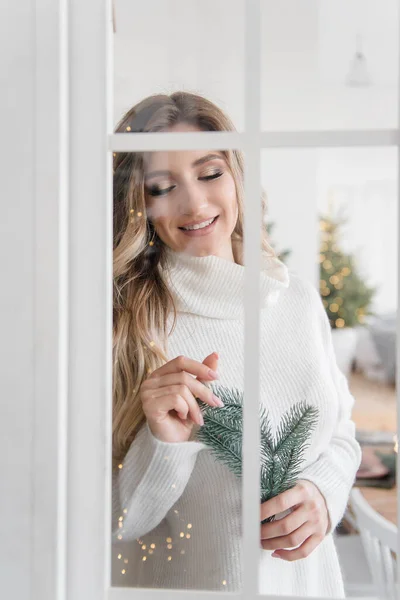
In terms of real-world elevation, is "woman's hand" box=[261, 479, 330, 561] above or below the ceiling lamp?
below

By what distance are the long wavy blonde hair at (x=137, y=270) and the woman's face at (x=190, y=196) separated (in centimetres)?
1

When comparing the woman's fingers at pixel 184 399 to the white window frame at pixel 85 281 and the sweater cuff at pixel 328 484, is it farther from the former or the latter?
the sweater cuff at pixel 328 484

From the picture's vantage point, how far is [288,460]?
0.84 metres

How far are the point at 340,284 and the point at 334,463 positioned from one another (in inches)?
14.4

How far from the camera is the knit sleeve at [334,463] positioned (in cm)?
85

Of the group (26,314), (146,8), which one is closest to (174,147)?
(146,8)

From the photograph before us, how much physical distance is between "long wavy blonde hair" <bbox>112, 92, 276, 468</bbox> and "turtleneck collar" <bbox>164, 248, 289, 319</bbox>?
0.05ft

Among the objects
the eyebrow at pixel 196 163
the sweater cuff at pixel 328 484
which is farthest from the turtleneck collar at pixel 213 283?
the sweater cuff at pixel 328 484

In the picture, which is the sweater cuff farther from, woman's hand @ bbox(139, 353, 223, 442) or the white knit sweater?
woman's hand @ bbox(139, 353, 223, 442)

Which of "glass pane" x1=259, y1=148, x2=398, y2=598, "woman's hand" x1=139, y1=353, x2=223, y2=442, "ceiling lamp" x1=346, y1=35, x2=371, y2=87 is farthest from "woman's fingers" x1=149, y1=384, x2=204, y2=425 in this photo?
"ceiling lamp" x1=346, y1=35, x2=371, y2=87

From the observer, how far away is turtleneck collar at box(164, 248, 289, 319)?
0.84 m

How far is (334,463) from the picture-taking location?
85 cm

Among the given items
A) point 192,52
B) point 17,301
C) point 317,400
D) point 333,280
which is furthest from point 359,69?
point 17,301

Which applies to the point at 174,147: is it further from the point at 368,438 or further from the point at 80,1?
the point at 368,438
